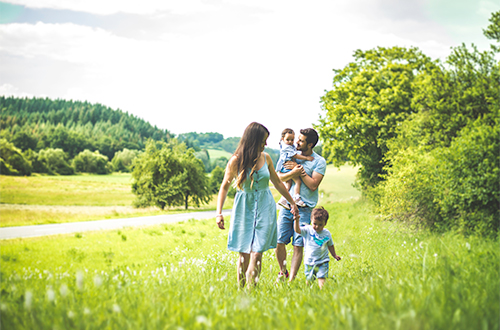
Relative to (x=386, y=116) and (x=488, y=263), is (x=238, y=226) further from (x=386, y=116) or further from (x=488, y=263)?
(x=386, y=116)

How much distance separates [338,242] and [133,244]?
788 cm

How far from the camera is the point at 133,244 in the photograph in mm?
14227

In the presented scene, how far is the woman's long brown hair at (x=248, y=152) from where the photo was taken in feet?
16.2

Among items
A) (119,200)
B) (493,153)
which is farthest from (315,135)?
(119,200)

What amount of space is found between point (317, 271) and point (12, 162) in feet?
171

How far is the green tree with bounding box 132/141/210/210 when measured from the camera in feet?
120

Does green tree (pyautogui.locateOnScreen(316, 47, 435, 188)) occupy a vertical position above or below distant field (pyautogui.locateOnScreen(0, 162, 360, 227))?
above

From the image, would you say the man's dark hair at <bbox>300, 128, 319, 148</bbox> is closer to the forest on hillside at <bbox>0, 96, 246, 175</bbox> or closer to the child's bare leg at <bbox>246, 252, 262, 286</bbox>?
the child's bare leg at <bbox>246, 252, 262, 286</bbox>

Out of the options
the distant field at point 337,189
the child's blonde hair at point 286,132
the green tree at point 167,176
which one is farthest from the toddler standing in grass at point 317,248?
the green tree at point 167,176

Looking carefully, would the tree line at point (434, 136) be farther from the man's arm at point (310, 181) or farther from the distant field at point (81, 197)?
the distant field at point (81, 197)

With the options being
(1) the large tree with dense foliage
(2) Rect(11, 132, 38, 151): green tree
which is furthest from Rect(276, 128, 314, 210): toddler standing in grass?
(2) Rect(11, 132, 38, 151): green tree

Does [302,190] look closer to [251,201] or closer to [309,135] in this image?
[309,135]

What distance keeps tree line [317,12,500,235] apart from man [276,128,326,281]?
5.07 meters

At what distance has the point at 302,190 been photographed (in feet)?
19.5
